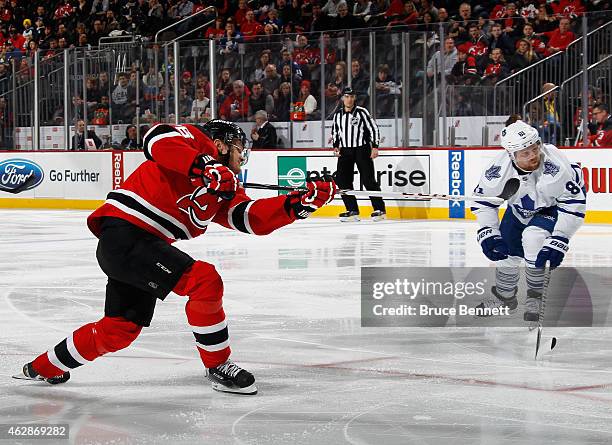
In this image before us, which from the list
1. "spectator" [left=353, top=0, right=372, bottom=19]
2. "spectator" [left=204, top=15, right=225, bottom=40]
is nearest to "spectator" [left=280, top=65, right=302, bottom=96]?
"spectator" [left=353, top=0, right=372, bottom=19]

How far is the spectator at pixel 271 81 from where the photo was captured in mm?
14492

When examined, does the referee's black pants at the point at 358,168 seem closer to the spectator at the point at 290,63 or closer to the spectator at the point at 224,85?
the spectator at the point at 290,63

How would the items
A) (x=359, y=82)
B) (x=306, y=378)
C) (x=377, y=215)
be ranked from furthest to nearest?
(x=359, y=82) < (x=377, y=215) < (x=306, y=378)

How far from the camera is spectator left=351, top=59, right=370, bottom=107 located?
547 inches

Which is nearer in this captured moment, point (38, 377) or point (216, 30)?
point (38, 377)

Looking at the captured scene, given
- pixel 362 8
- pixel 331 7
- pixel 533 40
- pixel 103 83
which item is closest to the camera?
pixel 533 40

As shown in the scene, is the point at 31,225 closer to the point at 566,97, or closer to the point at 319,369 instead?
the point at 566,97

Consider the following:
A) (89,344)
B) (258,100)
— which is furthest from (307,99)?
(89,344)

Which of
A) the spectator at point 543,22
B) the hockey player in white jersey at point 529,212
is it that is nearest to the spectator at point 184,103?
the spectator at point 543,22

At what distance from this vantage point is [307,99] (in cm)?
1434

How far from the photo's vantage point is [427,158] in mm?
13633

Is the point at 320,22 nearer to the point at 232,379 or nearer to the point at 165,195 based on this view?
the point at 165,195

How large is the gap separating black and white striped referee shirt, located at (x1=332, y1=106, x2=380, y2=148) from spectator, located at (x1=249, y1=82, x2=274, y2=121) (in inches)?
51.9

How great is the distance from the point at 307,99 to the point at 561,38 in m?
3.33
